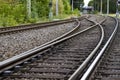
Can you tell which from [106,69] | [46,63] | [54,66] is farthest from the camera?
[46,63]

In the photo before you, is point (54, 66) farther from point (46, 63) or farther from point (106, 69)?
point (106, 69)

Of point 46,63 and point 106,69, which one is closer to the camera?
point 106,69

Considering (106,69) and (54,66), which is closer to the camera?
(106,69)

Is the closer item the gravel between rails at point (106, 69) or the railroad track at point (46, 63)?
the gravel between rails at point (106, 69)

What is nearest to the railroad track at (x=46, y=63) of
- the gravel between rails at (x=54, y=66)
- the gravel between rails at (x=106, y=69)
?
the gravel between rails at (x=54, y=66)

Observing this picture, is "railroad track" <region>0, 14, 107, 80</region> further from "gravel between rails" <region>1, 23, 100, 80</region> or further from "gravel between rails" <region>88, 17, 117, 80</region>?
"gravel between rails" <region>88, 17, 117, 80</region>

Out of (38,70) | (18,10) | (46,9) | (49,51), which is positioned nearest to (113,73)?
(38,70)

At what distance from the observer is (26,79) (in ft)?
24.6

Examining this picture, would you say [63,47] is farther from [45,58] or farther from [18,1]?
[18,1]

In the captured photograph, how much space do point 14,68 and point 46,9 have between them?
5025 cm

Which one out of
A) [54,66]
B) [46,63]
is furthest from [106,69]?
[46,63]

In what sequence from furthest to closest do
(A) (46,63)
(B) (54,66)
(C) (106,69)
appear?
(A) (46,63) → (B) (54,66) → (C) (106,69)

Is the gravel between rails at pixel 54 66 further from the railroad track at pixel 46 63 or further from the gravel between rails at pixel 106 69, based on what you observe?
the gravel between rails at pixel 106 69

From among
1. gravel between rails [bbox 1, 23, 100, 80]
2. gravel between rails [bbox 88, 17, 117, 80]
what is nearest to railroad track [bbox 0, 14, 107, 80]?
gravel between rails [bbox 1, 23, 100, 80]
